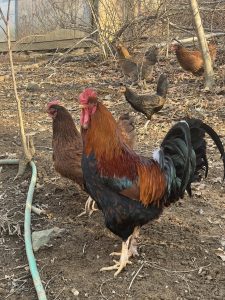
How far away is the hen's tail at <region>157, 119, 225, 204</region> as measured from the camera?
354cm

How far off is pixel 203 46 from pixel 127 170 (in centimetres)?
494

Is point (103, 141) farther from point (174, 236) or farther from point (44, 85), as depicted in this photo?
point (44, 85)

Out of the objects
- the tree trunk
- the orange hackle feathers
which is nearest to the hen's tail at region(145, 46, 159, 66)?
the tree trunk

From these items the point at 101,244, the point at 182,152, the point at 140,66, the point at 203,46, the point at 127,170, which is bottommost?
the point at 101,244

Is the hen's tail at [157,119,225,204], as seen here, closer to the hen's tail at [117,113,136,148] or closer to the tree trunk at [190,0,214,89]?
the hen's tail at [117,113,136,148]

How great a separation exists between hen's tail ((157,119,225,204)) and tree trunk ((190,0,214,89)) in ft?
14.1

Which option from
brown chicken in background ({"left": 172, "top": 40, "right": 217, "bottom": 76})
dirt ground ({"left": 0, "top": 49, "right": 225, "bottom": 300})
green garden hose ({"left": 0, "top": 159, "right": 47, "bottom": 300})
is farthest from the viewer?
brown chicken in background ({"left": 172, "top": 40, "right": 217, "bottom": 76})

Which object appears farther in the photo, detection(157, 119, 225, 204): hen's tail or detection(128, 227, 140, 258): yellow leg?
detection(128, 227, 140, 258): yellow leg

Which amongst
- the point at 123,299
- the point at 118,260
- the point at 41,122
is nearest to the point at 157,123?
the point at 41,122

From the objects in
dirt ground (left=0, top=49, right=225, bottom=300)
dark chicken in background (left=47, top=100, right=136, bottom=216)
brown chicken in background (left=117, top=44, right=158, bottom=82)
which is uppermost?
brown chicken in background (left=117, top=44, right=158, bottom=82)

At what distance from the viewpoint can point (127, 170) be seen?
3.50 meters

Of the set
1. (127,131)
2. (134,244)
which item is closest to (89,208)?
(134,244)

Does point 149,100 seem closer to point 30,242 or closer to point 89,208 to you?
point 89,208

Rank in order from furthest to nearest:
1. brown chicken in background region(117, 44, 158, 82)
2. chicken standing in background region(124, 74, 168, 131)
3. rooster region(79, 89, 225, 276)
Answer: brown chicken in background region(117, 44, 158, 82), chicken standing in background region(124, 74, 168, 131), rooster region(79, 89, 225, 276)
